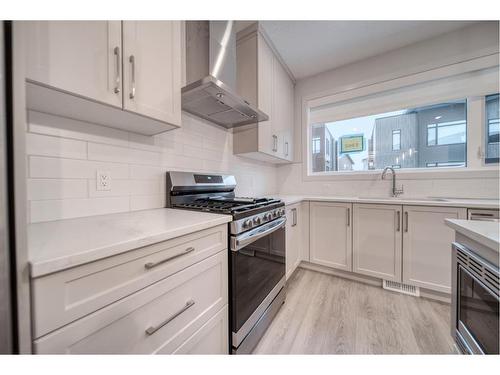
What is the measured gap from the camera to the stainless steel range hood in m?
1.40

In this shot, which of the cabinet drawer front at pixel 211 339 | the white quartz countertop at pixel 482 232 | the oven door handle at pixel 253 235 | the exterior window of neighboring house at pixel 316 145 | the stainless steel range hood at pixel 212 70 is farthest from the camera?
the exterior window of neighboring house at pixel 316 145

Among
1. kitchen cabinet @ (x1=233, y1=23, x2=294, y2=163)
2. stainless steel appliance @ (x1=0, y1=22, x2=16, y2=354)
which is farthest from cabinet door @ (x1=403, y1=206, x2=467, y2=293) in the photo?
stainless steel appliance @ (x1=0, y1=22, x2=16, y2=354)

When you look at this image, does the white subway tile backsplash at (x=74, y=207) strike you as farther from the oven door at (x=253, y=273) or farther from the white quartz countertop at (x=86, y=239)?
the oven door at (x=253, y=273)

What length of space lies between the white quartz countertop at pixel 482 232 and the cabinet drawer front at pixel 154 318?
3.53 ft

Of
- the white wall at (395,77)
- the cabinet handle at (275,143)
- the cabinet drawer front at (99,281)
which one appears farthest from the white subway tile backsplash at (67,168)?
the white wall at (395,77)

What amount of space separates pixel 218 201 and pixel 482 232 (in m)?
1.41

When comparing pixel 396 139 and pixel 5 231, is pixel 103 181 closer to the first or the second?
pixel 5 231

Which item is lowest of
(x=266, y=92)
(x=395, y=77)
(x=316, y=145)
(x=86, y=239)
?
(x=86, y=239)

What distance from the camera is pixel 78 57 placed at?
2.62 feet

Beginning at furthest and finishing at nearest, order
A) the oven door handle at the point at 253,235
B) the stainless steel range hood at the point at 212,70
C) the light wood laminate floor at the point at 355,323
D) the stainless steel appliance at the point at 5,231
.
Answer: the stainless steel range hood at the point at 212,70
the light wood laminate floor at the point at 355,323
the oven door handle at the point at 253,235
the stainless steel appliance at the point at 5,231

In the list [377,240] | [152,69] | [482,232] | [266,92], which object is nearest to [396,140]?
[377,240]

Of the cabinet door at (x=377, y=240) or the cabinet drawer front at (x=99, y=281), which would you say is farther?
the cabinet door at (x=377, y=240)

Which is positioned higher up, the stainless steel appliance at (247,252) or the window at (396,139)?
the window at (396,139)

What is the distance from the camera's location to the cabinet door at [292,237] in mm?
2031
